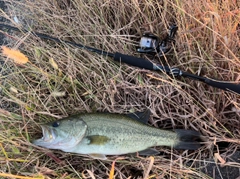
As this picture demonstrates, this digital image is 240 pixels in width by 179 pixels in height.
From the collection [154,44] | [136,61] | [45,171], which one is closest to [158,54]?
[154,44]

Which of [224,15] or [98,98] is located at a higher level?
[224,15]

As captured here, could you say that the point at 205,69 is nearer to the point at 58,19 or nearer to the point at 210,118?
the point at 210,118

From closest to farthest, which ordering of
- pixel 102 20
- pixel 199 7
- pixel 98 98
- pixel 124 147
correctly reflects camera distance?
1. pixel 124 147
2. pixel 199 7
3. pixel 98 98
4. pixel 102 20

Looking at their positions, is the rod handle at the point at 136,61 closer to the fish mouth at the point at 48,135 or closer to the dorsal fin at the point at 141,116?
the dorsal fin at the point at 141,116

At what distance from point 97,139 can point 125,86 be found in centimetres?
65

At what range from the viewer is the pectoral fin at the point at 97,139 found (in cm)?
274

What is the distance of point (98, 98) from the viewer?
3217 millimetres

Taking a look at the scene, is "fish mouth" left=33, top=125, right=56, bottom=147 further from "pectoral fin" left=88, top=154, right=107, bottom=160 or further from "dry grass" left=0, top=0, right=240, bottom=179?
"pectoral fin" left=88, top=154, right=107, bottom=160

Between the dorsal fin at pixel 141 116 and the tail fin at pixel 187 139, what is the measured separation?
0.27 metres

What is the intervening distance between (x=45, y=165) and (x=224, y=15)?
6.52 feet

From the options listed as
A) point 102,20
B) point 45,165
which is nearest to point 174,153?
point 45,165

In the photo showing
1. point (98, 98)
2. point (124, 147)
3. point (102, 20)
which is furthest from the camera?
point (102, 20)

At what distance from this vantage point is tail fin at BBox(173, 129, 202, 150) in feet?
9.62

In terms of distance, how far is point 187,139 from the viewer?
9.67 feet
